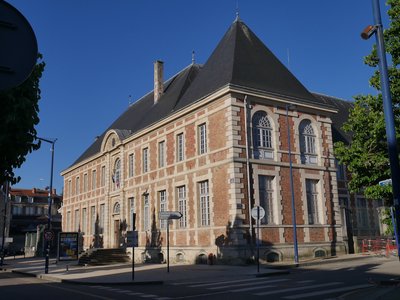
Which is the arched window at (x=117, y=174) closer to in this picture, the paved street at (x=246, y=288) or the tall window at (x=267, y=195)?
the tall window at (x=267, y=195)

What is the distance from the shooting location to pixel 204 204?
24047 mm

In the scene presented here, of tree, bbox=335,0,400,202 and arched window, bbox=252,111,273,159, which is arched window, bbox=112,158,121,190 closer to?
arched window, bbox=252,111,273,159

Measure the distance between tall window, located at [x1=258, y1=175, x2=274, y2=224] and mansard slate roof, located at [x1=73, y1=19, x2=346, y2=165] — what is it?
4.77 metres

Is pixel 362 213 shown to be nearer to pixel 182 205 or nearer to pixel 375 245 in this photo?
pixel 375 245

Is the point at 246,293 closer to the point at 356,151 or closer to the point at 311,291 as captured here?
the point at 311,291

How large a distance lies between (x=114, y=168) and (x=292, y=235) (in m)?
17.7

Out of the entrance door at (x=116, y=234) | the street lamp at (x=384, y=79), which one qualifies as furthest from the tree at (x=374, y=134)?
the entrance door at (x=116, y=234)

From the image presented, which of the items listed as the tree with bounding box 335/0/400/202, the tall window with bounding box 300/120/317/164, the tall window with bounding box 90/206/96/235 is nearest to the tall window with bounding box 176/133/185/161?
the tall window with bounding box 300/120/317/164

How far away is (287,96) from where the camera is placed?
2464 centimetres

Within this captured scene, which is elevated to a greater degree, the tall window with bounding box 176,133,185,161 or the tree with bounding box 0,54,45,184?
the tall window with bounding box 176,133,185,161

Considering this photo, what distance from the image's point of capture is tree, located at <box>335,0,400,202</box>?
13195 millimetres

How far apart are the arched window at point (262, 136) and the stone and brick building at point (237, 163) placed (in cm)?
6

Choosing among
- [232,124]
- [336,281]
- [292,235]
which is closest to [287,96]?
[232,124]

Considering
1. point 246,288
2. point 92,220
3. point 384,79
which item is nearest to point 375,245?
point 246,288
